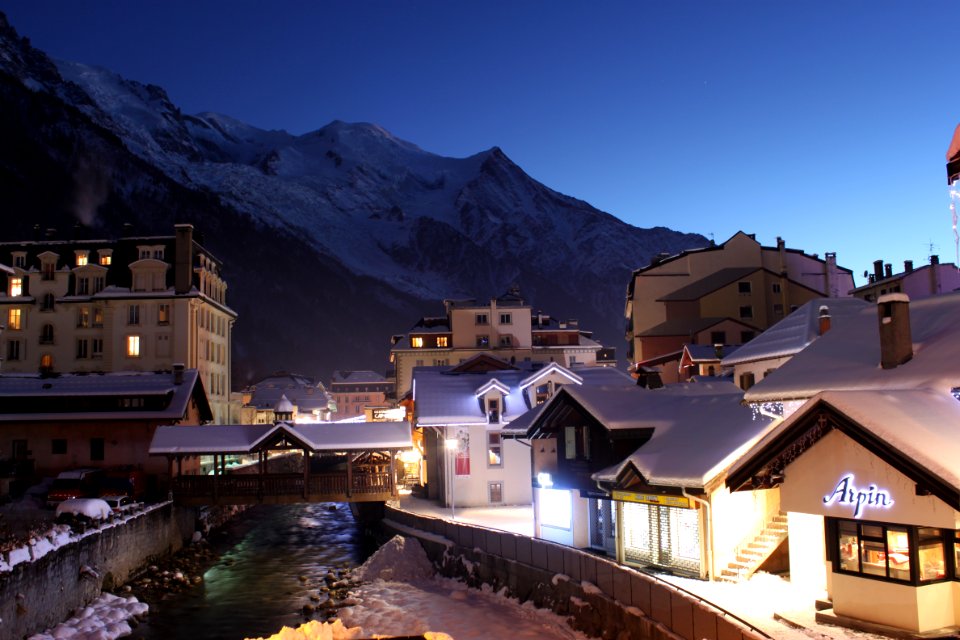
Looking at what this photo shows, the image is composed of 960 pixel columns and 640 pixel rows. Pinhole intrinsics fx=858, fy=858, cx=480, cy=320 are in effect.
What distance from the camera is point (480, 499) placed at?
51000 millimetres

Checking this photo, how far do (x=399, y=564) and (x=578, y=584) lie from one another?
14.8 metres

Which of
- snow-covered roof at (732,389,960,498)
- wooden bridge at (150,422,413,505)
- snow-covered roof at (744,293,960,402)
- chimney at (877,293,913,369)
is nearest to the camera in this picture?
snow-covered roof at (732,389,960,498)

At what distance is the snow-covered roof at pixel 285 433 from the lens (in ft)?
163

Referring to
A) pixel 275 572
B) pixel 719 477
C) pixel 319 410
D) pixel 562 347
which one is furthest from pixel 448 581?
pixel 319 410

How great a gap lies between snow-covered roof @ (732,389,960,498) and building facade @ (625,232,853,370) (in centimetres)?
5631

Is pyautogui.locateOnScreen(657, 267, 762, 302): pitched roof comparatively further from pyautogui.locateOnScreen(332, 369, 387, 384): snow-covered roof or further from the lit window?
pyautogui.locateOnScreen(332, 369, 387, 384): snow-covered roof

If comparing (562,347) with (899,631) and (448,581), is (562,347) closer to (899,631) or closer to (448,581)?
(448,581)

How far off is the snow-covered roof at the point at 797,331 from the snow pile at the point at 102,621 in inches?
1207

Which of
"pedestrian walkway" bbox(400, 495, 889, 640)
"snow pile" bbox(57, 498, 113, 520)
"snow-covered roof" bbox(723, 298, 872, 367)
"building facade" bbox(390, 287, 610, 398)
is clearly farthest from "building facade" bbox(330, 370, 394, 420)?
"pedestrian walkway" bbox(400, 495, 889, 640)

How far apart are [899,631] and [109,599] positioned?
3044cm

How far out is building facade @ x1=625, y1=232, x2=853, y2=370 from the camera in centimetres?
7700

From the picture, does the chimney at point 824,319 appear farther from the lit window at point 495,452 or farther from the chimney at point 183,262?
the chimney at point 183,262

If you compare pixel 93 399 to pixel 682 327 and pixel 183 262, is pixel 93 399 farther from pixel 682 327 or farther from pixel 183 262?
→ pixel 682 327

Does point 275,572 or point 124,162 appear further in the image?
point 124,162
